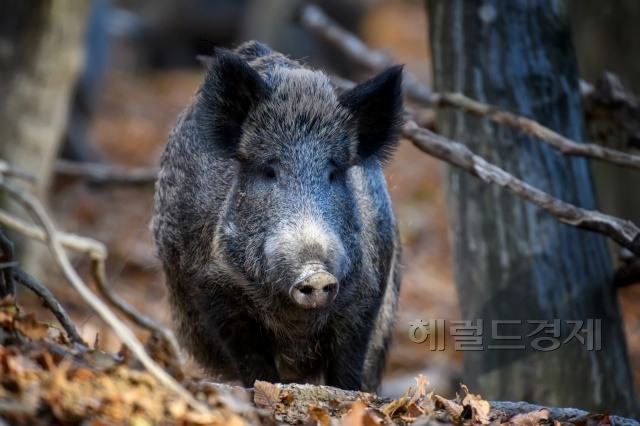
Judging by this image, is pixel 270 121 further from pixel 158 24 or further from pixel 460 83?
pixel 158 24

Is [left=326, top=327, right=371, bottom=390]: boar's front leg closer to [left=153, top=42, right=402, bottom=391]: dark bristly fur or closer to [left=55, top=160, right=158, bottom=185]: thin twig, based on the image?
[left=153, top=42, right=402, bottom=391]: dark bristly fur

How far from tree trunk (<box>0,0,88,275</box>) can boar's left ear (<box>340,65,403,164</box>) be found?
398 centimetres

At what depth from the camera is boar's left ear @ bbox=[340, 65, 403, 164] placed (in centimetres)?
541

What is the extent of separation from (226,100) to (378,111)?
2.80ft

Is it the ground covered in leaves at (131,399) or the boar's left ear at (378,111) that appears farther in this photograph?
the boar's left ear at (378,111)

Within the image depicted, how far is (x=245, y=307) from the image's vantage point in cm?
529

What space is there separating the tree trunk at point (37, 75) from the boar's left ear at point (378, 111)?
3981 millimetres

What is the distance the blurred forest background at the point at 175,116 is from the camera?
10219 mm

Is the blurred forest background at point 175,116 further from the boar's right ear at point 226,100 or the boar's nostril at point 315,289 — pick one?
the boar's nostril at point 315,289

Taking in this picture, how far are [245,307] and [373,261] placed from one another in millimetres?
767

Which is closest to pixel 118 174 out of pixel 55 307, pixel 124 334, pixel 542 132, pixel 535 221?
pixel 535 221

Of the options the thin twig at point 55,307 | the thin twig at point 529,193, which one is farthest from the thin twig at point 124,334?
the thin twig at point 529,193

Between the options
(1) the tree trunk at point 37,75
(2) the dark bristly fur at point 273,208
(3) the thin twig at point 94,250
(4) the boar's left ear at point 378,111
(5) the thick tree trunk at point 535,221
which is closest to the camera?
(3) the thin twig at point 94,250

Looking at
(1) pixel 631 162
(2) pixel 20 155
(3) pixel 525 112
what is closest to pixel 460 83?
(3) pixel 525 112
